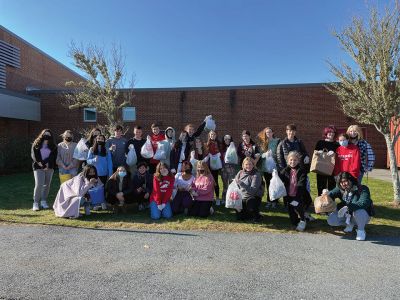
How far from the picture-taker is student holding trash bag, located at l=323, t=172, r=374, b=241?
589 centimetres

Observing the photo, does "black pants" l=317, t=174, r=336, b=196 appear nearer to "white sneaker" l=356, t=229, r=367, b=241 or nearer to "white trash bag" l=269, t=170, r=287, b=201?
"white trash bag" l=269, t=170, r=287, b=201

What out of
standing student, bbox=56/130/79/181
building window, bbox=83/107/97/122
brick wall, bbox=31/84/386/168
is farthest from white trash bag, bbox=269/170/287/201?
building window, bbox=83/107/97/122

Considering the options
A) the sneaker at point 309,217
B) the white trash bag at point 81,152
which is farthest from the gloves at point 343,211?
the white trash bag at point 81,152

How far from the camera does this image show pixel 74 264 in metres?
4.55

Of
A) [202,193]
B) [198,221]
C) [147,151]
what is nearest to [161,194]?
[202,193]

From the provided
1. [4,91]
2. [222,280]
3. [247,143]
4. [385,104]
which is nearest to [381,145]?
[385,104]

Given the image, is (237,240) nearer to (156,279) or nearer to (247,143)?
(156,279)

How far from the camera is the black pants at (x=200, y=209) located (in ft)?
23.3

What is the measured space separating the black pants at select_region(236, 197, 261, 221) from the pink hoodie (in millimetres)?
724

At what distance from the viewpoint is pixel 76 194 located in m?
7.24

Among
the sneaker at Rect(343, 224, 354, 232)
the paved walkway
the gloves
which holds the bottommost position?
the paved walkway

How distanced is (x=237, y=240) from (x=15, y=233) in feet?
12.5

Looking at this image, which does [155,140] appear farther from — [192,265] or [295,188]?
[192,265]

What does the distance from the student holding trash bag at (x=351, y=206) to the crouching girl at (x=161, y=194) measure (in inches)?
120
